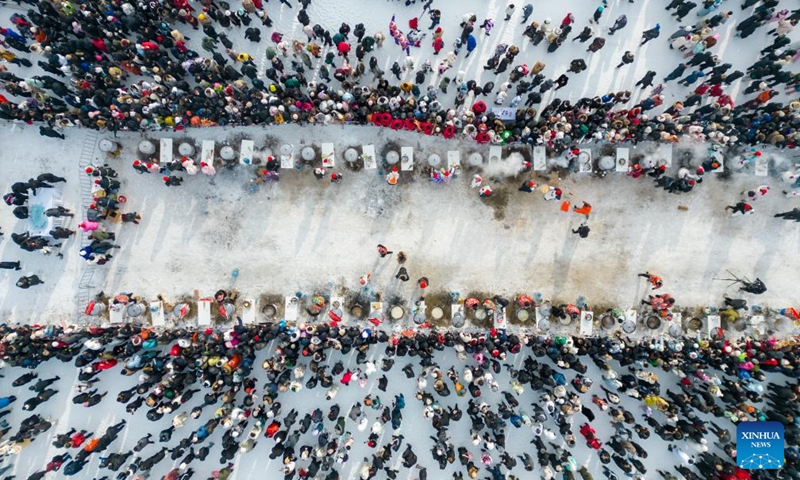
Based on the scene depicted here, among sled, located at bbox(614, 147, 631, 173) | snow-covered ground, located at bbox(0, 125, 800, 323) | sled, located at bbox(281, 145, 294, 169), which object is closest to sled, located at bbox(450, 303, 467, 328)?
snow-covered ground, located at bbox(0, 125, 800, 323)

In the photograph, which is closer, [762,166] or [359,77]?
[359,77]

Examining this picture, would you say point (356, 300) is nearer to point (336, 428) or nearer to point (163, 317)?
point (336, 428)

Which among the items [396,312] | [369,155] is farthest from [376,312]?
[369,155]

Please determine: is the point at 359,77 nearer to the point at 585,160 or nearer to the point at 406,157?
the point at 406,157

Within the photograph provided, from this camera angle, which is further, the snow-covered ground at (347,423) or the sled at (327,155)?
the sled at (327,155)

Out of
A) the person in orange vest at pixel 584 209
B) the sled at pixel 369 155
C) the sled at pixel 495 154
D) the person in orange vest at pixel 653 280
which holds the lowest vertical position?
the person in orange vest at pixel 653 280

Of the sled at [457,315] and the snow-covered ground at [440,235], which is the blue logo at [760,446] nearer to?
the snow-covered ground at [440,235]

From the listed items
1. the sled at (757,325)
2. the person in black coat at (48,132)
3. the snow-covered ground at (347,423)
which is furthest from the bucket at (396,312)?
the person in black coat at (48,132)

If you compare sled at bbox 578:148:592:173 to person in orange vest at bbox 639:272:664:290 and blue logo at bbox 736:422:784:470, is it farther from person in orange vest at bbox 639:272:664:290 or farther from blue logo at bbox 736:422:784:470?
blue logo at bbox 736:422:784:470
